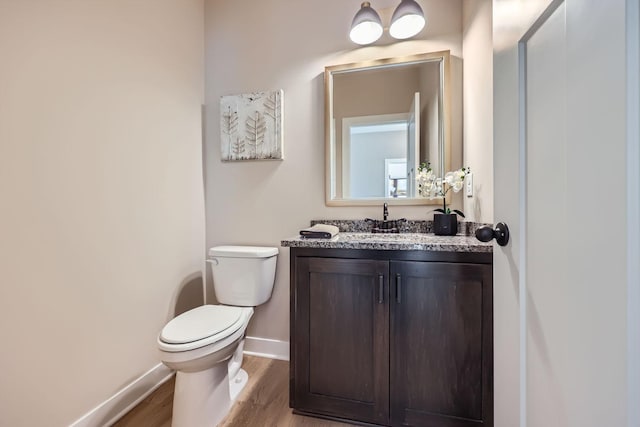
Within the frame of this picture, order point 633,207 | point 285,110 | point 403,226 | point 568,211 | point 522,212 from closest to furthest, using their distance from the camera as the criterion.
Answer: point 633,207
point 568,211
point 522,212
point 403,226
point 285,110

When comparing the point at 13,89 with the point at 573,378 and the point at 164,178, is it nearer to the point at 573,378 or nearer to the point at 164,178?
the point at 164,178

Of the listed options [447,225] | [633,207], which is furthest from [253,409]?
[633,207]

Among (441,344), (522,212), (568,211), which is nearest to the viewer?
(568,211)

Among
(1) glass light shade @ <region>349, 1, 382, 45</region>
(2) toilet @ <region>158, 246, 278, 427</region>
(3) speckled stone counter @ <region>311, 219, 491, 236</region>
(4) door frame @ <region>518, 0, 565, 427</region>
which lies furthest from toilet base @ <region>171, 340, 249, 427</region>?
(1) glass light shade @ <region>349, 1, 382, 45</region>

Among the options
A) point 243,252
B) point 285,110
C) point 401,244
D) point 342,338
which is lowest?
point 342,338

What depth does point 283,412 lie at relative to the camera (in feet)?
4.65

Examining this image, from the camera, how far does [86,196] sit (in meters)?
1.29

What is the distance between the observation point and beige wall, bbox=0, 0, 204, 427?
1052 mm

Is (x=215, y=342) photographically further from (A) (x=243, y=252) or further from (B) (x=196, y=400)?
(A) (x=243, y=252)

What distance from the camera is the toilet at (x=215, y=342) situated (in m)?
1.24

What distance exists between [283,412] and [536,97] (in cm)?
164

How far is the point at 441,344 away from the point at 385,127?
4.12 feet

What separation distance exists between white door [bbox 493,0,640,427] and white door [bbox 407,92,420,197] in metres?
0.90

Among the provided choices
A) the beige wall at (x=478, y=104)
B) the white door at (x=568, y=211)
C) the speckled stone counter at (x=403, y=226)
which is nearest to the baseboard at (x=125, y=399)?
the speckled stone counter at (x=403, y=226)
